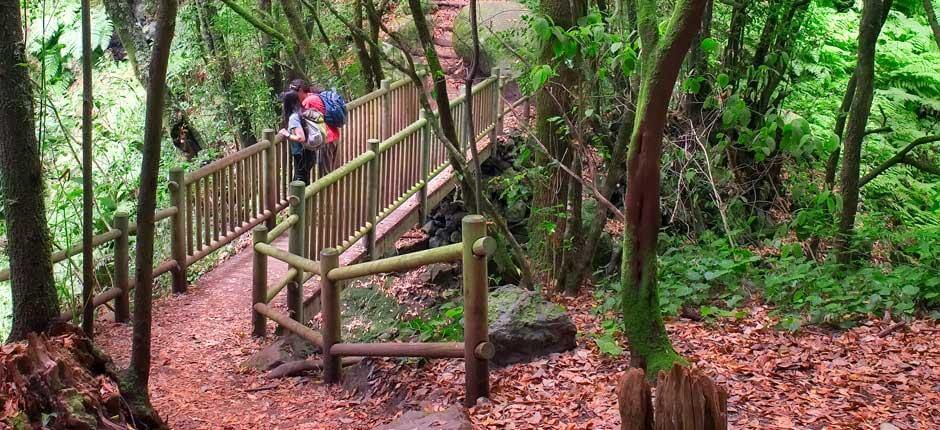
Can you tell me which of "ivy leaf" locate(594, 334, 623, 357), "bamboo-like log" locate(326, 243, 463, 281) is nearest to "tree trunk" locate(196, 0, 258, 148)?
"bamboo-like log" locate(326, 243, 463, 281)

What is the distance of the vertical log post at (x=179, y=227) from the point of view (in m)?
7.84

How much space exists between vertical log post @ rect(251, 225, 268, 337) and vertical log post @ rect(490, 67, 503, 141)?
730 centimetres

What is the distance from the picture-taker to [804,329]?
639 centimetres

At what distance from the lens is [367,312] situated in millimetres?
8586

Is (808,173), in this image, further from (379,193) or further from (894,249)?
(379,193)

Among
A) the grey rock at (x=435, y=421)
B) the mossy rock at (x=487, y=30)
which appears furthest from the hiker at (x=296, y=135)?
the mossy rock at (x=487, y=30)

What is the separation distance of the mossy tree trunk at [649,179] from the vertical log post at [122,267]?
4.33 meters

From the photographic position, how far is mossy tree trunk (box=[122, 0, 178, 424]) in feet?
14.6

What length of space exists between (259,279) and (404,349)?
2.17 m

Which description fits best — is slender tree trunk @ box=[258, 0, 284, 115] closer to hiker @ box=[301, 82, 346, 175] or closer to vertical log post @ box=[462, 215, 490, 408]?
hiker @ box=[301, 82, 346, 175]

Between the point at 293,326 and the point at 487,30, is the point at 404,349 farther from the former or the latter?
the point at 487,30

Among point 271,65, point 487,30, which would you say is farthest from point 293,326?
point 487,30

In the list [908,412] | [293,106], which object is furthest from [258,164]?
[908,412]

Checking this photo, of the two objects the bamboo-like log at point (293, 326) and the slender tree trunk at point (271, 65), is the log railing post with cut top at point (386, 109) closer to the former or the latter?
the slender tree trunk at point (271, 65)
